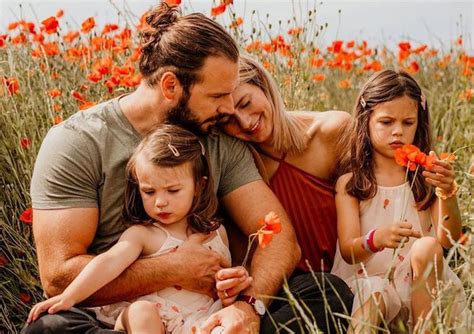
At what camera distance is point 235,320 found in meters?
3.08

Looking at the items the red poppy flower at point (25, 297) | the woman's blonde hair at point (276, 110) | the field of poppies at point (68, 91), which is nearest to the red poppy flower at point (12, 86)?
the field of poppies at point (68, 91)

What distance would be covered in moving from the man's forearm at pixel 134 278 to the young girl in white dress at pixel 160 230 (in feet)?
0.12

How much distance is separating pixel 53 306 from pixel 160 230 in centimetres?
47

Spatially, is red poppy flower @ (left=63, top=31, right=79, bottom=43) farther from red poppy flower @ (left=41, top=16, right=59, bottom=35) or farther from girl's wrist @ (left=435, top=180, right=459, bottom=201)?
girl's wrist @ (left=435, top=180, right=459, bottom=201)

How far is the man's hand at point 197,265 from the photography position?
10.6 ft

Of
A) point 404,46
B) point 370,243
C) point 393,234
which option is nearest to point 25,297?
point 370,243

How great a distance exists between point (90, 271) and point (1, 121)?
1498 millimetres

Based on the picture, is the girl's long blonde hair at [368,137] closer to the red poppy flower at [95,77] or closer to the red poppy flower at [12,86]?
the red poppy flower at [95,77]

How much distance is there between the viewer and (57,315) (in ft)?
10.3

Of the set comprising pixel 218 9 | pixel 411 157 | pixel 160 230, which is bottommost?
pixel 160 230

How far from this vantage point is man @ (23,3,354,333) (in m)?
3.25

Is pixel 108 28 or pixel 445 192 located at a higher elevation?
pixel 108 28

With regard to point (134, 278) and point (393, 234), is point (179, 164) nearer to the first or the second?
point (134, 278)

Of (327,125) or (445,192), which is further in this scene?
(327,125)
